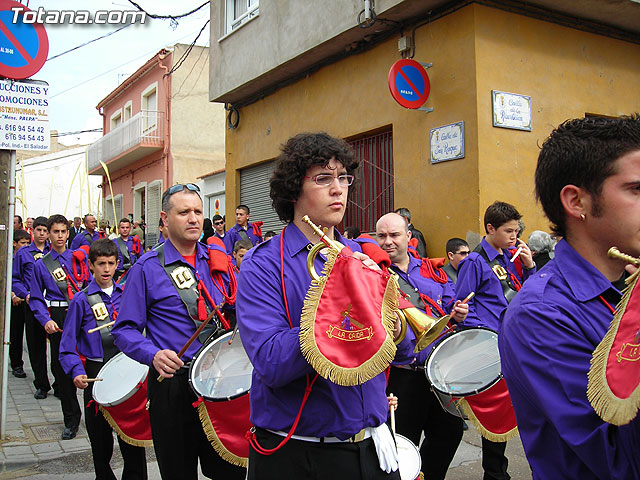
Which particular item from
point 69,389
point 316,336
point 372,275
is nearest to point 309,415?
Result: point 316,336

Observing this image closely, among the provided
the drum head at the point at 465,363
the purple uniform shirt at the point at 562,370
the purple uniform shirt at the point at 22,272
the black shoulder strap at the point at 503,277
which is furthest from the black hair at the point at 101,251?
the purple uniform shirt at the point at 562,370

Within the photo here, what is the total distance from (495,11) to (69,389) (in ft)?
24.7

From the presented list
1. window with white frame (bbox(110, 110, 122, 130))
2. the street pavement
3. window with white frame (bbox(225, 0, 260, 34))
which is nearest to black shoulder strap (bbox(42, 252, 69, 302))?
the street pavement

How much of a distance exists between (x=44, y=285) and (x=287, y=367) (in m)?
6.83

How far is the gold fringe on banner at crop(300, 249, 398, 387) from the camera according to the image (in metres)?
1.93

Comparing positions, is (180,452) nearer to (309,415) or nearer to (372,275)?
(309,415)

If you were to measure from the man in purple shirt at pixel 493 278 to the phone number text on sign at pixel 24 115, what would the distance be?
182 inches

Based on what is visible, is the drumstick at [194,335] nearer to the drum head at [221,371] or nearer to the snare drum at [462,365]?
the drum head at [221,371]

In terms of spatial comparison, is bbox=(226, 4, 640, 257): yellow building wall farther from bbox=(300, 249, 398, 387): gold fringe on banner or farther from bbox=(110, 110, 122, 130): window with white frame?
bbox=(110, 110, 122, 130): window with white frame

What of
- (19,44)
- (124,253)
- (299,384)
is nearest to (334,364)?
(299,384)

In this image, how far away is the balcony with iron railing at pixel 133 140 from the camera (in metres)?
23.8

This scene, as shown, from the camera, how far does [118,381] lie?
438cm

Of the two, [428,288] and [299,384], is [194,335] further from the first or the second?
[428,288]

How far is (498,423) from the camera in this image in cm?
415
